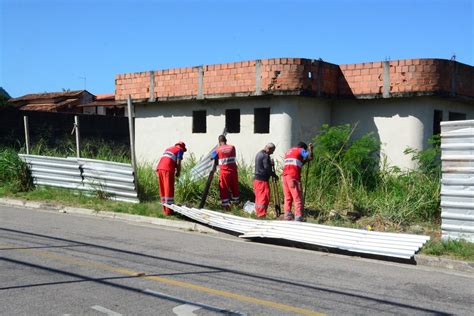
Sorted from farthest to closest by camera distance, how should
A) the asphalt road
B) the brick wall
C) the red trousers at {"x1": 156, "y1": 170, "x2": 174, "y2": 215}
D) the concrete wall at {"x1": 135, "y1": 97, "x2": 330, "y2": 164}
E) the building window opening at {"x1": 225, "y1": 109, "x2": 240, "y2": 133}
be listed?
the building window opening at {"x1": 225, "y1": 109, "x2": 240, "y2": 133} < the concrete wall at {"x1": 135, "y1": 97, "x2": 330, "y2": 164} < the brick wall < the red trousers at {"x1": 156, "y1": 170, "x2": 174, "y2": 215} < the asphalt road

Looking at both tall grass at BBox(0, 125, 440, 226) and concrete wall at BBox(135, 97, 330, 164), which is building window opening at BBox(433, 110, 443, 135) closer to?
tall grass at BBox(0, 125, 440, 226)

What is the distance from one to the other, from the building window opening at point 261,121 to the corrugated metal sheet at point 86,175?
429 centimetres

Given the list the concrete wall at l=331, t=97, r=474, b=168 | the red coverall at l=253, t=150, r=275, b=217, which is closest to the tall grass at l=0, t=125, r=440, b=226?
the concrete wall at l=331, t=97, r=474, b=168

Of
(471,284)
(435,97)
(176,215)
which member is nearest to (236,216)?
(176,215)

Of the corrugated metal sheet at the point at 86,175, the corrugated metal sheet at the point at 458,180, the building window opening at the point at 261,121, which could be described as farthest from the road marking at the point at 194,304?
the building window opening at the point at 261,121

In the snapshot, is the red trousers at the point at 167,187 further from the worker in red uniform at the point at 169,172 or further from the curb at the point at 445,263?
the curb at the point at 445,263

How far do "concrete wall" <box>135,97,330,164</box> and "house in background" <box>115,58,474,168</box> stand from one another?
0.09 ft

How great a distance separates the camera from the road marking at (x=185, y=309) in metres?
5.37

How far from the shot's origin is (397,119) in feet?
50.4

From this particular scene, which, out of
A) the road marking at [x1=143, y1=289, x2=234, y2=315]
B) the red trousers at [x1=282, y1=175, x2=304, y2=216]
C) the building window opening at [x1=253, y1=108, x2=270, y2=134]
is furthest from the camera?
the building window opening at [x1=253, y1=108, x2=270, y2=134]

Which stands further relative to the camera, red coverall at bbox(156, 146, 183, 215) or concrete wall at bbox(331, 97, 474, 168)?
concrete wall at bbox(331, 97, 474, 168)

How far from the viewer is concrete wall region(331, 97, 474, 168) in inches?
592

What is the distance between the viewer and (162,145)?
18.5 meters

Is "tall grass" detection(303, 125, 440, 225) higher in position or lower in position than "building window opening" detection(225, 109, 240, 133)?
lower
